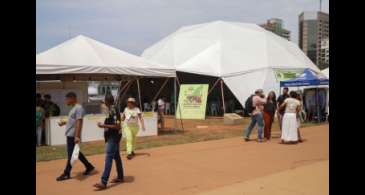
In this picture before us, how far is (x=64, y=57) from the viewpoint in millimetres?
13289

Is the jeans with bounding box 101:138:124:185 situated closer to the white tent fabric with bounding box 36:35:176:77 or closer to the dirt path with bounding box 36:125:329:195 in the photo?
the dirt path with bounding box 36:125:329:195

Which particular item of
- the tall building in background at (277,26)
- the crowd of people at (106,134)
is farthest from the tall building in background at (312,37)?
the crowd of people at (106,134)

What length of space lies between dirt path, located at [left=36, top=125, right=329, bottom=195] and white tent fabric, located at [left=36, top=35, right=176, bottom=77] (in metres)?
3.70

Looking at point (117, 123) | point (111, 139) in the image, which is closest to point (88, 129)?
point (117, 123)

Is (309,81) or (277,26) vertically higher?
(277,26)

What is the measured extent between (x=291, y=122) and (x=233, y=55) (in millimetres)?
16297

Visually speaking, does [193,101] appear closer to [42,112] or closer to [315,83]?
[315,83]

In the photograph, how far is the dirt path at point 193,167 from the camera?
6871 millimetres

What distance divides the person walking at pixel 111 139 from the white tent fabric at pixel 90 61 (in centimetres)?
604

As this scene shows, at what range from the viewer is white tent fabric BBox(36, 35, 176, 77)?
503 inches

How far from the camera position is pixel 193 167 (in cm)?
855

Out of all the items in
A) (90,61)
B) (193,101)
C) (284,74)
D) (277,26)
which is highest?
(277,26)
